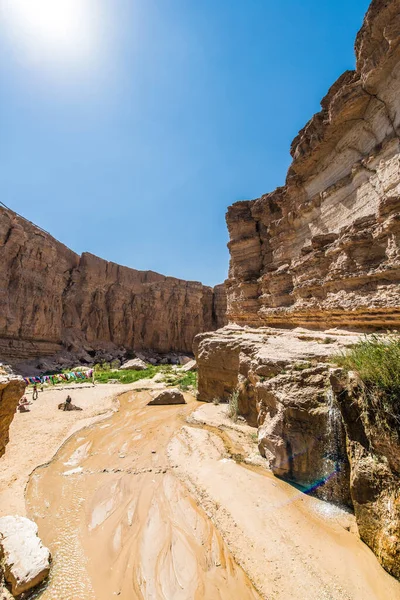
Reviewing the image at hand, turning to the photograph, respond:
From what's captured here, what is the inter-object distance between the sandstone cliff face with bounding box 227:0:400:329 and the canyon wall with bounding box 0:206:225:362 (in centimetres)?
2396

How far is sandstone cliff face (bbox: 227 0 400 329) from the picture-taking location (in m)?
8.82

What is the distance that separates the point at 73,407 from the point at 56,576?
1012cm

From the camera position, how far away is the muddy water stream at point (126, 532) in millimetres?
3369

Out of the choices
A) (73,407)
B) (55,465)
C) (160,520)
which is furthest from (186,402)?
(160,520)

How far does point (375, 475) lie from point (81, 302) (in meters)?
36.9

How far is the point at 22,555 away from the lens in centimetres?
355

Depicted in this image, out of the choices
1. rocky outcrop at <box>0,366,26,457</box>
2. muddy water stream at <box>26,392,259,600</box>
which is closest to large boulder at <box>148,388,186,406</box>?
muddy water stream at <box>26,392,259,600</box>

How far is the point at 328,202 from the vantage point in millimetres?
12172

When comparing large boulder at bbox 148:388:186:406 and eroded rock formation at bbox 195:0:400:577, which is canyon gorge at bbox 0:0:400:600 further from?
large boulder at bbox 148:388:186:406

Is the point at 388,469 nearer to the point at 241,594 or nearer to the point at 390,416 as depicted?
the point at 390,416

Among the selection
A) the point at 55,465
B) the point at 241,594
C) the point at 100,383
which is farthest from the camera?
the point at 100,383

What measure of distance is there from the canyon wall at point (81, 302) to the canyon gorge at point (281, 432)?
52.6ft

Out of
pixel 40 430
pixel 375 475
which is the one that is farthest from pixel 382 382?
pixel 40 430

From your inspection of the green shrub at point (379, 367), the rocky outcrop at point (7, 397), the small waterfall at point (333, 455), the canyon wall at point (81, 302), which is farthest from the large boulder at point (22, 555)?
the canyon wall at point (81, 302)
